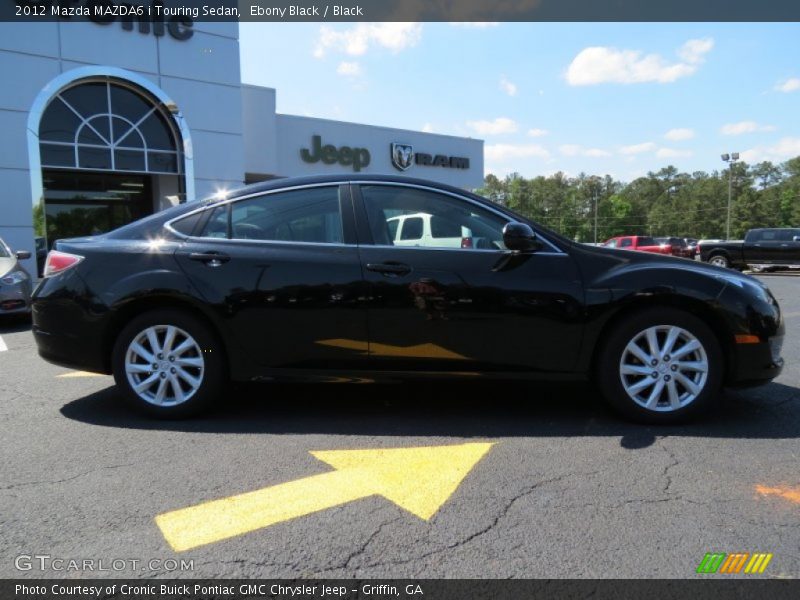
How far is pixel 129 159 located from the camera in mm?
16297

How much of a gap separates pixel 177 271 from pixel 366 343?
132 centimetres

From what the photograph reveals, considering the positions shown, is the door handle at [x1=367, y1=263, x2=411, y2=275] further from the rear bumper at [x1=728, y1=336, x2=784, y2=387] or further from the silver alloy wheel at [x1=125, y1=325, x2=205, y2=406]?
the rear bumper at [x1=728, y1=336, x2=784, y2=387]

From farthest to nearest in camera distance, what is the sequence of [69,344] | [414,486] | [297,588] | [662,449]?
[69,344]
[662,449]
[414,486]
[297,588]

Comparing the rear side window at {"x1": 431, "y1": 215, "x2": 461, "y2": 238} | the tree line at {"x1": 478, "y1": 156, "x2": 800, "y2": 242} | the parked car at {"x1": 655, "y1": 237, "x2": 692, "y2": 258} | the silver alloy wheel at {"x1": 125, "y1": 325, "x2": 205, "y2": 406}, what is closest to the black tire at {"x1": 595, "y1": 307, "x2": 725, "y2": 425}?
the rear side window at {"x1": 431, "y1": 215, "x2": 461, "y2": 238}

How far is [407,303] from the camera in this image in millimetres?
3746

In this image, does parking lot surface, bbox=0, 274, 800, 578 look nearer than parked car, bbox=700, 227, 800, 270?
Yes

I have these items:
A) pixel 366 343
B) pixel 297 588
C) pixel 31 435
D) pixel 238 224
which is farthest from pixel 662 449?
pixel 31 435

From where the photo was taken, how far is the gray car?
8227 millimetres

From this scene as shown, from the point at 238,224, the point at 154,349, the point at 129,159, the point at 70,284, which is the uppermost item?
the point at 129,159

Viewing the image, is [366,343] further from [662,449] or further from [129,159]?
[129,159]

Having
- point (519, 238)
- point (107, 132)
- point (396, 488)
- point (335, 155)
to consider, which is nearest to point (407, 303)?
point (519, 238)

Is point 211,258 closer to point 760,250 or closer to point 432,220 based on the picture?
point 432,220

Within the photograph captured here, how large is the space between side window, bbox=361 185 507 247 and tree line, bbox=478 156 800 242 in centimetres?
9236

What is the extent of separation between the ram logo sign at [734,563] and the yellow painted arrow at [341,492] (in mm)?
1092
